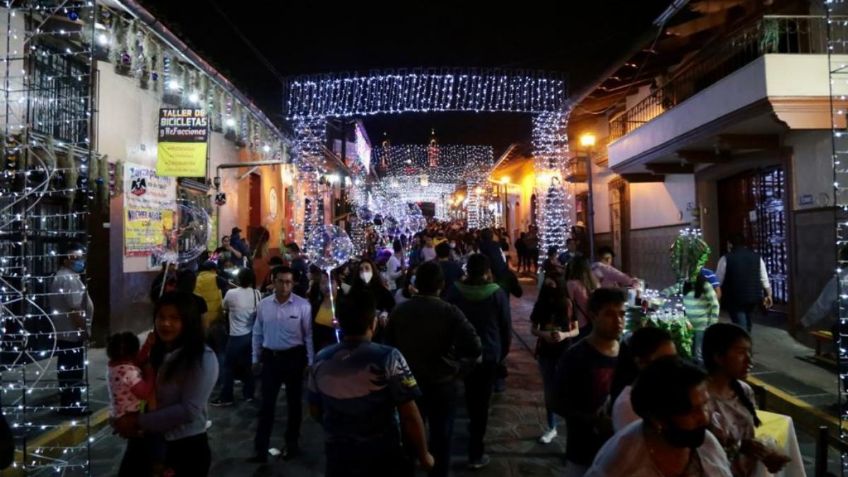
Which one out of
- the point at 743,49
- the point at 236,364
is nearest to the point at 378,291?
the point at 236,364

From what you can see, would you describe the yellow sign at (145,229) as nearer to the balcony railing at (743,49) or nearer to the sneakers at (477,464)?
the sneakers at (477,464)

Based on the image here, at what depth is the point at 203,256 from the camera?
12047 millimetres

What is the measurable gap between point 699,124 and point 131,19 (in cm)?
1101

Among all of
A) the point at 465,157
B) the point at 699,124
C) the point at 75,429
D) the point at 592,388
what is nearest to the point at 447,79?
the point at 699,124

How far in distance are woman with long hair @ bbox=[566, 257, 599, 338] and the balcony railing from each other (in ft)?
13.2

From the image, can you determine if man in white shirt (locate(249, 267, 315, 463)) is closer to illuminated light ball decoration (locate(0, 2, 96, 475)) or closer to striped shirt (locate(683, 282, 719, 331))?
illuminated light ball decoration (locate(0, 2, 96, 475))

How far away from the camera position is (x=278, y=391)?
5.53 m

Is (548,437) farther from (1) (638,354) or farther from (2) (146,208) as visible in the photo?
(2) (146,208)

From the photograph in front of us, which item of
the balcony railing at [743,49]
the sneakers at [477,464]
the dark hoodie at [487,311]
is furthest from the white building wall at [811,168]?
the sneakers at [477,464]

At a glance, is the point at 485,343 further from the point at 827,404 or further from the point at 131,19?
the point at 131,19

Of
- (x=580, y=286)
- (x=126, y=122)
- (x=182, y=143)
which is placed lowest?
(x=580, y=286)

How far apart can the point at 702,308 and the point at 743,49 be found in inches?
321

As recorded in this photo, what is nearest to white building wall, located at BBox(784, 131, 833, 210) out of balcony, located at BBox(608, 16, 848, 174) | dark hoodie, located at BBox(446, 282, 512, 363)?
balcony, located at BBox(608, 16, 848, 174)

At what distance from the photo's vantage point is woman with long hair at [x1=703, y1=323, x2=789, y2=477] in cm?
264
